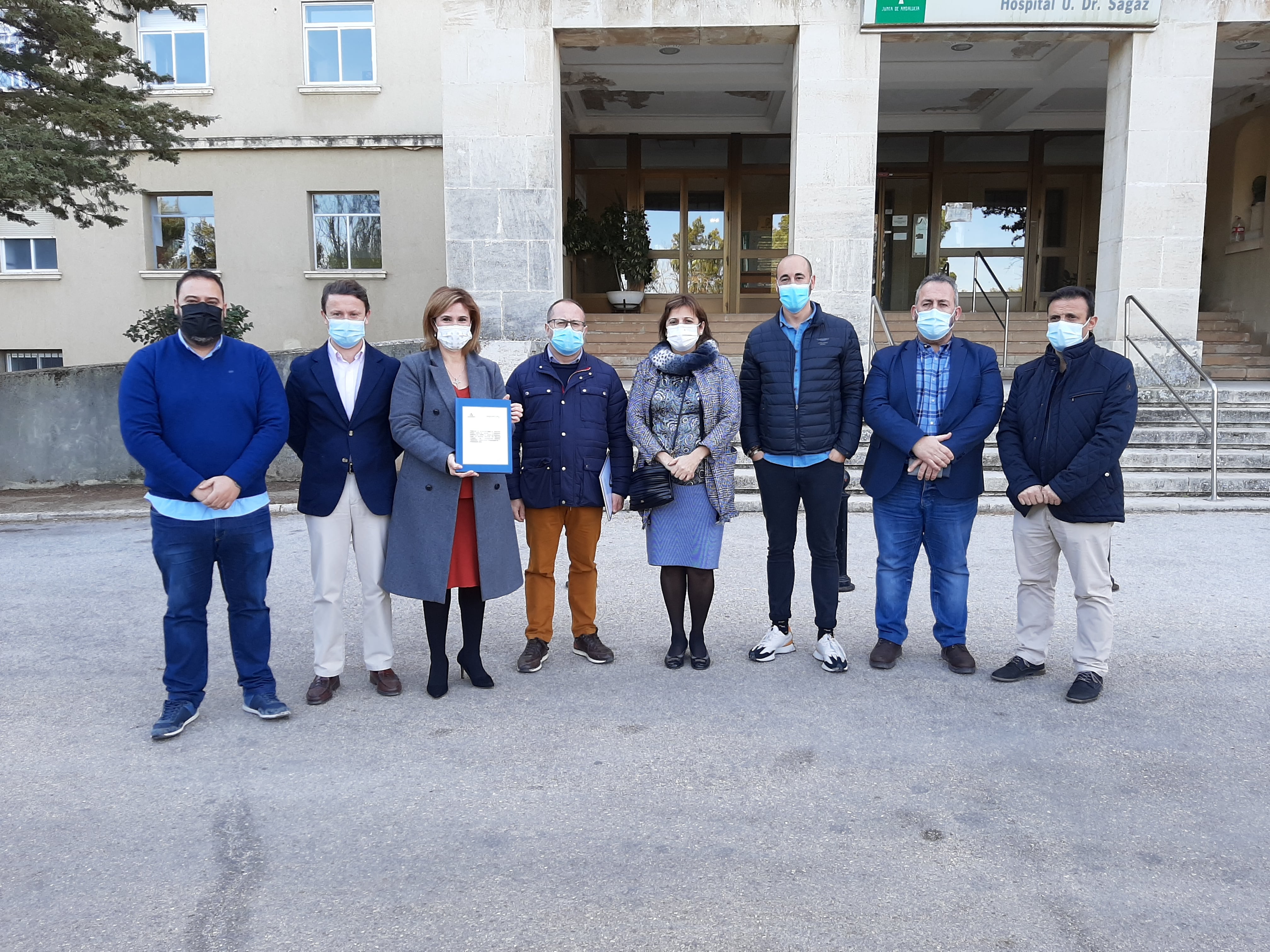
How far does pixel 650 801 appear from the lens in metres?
3.37

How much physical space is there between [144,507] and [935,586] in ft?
28.5

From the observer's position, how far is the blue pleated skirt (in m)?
4.81

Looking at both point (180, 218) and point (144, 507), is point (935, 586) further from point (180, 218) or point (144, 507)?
point (180, 218)

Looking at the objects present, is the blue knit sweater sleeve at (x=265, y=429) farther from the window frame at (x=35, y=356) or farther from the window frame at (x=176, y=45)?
the window frame at (x=35, y=356)

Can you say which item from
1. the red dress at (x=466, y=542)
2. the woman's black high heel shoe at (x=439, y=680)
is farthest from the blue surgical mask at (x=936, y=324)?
the woman's black high heel shoe at (x=439, y=680)

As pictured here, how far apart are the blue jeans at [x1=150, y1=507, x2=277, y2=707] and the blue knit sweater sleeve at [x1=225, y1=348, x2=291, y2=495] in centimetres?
21

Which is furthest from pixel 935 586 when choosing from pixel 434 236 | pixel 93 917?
pixel 434 236

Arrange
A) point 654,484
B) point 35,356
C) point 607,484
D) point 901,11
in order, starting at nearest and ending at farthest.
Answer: point 654,484 → point 607,484 → point 901,11 → point 35,356

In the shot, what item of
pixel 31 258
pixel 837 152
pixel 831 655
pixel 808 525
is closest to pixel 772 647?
pixel 831 655

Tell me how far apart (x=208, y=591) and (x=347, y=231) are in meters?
15.5

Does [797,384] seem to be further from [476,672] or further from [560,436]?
[476,672]

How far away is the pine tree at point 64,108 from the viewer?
9.73 metres

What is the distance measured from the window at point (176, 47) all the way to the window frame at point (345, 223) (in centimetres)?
301

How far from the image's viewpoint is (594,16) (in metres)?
11.3
